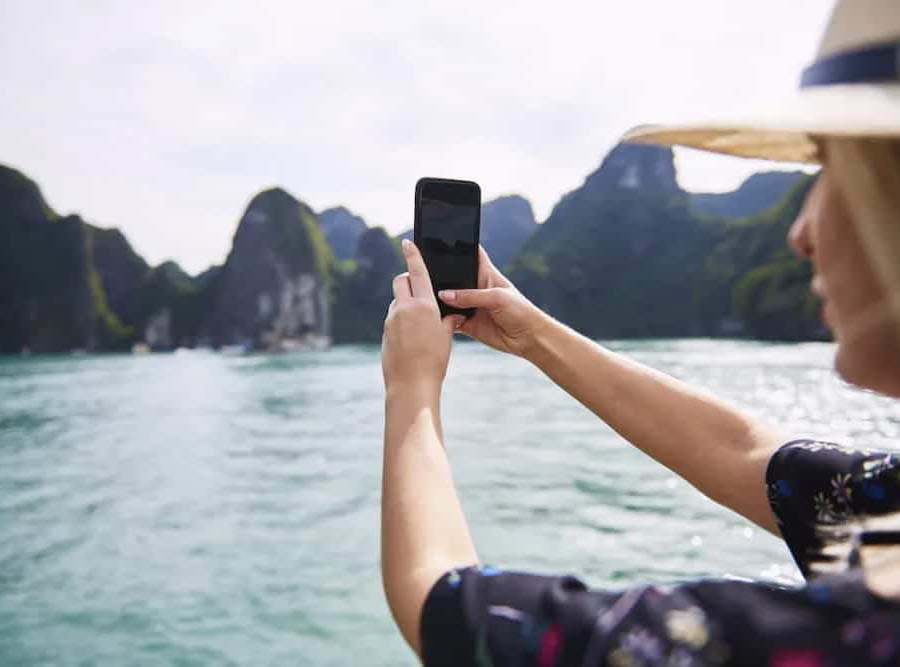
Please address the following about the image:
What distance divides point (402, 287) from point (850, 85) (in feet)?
2.04

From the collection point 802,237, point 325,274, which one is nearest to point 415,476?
point 802,237

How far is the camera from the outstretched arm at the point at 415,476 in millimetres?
756

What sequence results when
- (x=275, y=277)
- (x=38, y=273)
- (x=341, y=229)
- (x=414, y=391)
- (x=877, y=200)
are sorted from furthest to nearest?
(x=341, y=229) < (x=275, y=277) < (x=38, y=273) < (x=414, y=391) < (x=877, y=200)

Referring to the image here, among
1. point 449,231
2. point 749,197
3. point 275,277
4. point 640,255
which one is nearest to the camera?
point 449,231

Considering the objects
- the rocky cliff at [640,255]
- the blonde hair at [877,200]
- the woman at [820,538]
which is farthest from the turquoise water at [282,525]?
the rocky cliff at [640,255]

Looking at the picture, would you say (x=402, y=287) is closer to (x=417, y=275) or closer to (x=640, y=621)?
(x=417, y=275)

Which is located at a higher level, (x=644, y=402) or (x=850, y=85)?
(x=850, y=85)

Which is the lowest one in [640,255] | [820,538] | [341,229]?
[820,538]

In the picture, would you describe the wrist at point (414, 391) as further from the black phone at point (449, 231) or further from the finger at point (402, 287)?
the black phone at point (449, 231)

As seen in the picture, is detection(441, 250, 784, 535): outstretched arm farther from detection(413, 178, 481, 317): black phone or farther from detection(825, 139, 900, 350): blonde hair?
detection(825, 139, 900, 350): blonde hair

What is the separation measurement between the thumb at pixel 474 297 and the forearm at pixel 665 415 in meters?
0.09

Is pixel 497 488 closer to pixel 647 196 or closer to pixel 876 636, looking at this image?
pixel 876 636

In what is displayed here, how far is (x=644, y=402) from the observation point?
49.5 inches

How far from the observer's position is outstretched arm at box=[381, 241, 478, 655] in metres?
0.76
